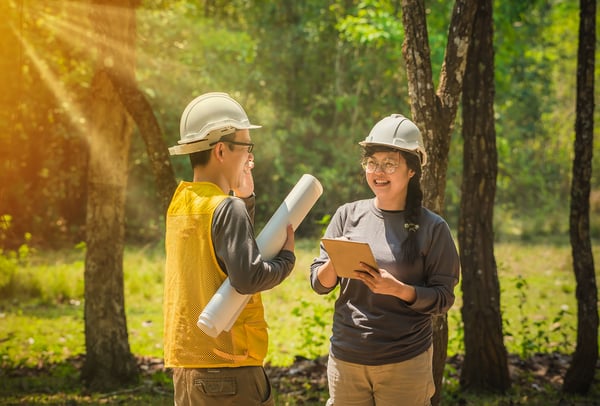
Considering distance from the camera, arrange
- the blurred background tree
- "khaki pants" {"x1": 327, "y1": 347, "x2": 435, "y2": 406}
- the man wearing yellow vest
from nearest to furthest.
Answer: the man wearing yellow vest → "khaki pants" {"x1": 327, "y1": 347, "x2": 435, "y2": 406} → the blurred background tree

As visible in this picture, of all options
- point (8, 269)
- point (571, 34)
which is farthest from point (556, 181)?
point (8, 269)

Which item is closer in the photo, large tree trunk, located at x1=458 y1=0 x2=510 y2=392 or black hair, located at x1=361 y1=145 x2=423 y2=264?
black hair, located at x1=361 y1=145 x2=423 y2=264

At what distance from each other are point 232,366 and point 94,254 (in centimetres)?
439

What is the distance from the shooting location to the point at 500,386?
6.98 m

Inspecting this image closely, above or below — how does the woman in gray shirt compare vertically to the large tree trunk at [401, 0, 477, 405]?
below

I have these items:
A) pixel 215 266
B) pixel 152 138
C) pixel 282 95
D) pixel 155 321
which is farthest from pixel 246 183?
pixel 282 95

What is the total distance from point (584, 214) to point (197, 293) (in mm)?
4642

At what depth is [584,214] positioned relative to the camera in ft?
22.1

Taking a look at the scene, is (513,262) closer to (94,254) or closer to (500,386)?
(500,386)

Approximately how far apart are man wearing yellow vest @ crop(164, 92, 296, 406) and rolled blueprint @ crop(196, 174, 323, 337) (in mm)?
49

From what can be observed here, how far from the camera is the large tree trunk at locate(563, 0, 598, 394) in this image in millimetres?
6672

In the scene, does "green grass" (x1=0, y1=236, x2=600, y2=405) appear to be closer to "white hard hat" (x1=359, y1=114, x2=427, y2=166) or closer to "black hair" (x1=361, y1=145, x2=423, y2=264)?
"black hair" (x1=361, y1=145, x2=423, y2=264)

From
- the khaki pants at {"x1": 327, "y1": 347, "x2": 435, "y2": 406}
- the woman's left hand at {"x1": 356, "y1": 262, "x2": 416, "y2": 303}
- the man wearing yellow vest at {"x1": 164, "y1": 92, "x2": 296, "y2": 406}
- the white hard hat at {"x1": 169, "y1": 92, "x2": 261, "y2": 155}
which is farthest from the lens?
the khaki pants at {"x1": 327, "y1": 347, "x2": 435, "y2": 406}

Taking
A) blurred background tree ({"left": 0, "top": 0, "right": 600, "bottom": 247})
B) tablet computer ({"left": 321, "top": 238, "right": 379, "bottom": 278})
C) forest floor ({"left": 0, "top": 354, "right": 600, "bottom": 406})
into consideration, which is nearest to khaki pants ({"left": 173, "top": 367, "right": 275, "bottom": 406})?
tablet computer ({"left": 321, "top": 238, "right": 379, "bottom": 278})
